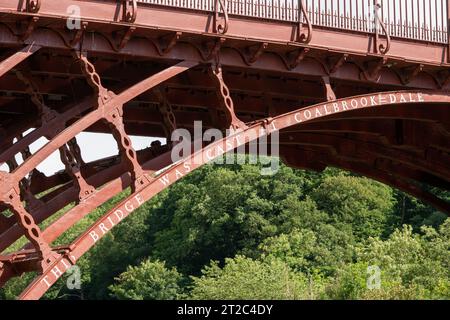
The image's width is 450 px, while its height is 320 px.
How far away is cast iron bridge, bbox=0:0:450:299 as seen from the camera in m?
23.8

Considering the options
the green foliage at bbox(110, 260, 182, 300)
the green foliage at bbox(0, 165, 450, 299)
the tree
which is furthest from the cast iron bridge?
the tree

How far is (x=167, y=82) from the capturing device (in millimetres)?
27406

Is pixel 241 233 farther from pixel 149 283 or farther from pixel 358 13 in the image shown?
pixel 358 13

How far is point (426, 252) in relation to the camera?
65750 millimetres

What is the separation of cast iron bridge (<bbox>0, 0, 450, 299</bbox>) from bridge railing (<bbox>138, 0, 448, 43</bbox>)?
28mm

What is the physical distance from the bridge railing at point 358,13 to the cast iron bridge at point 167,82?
0.03 meters

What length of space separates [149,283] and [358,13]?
59.8 metres

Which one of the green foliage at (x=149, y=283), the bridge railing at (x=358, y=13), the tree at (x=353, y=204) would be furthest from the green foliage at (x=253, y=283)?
the bridge railing at (x=358, y=13)

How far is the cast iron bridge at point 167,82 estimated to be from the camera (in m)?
23.8

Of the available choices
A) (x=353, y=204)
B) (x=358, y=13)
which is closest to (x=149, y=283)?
(x=353, y=204)

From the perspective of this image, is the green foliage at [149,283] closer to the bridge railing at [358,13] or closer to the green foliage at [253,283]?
the green foliage at [253,283]
